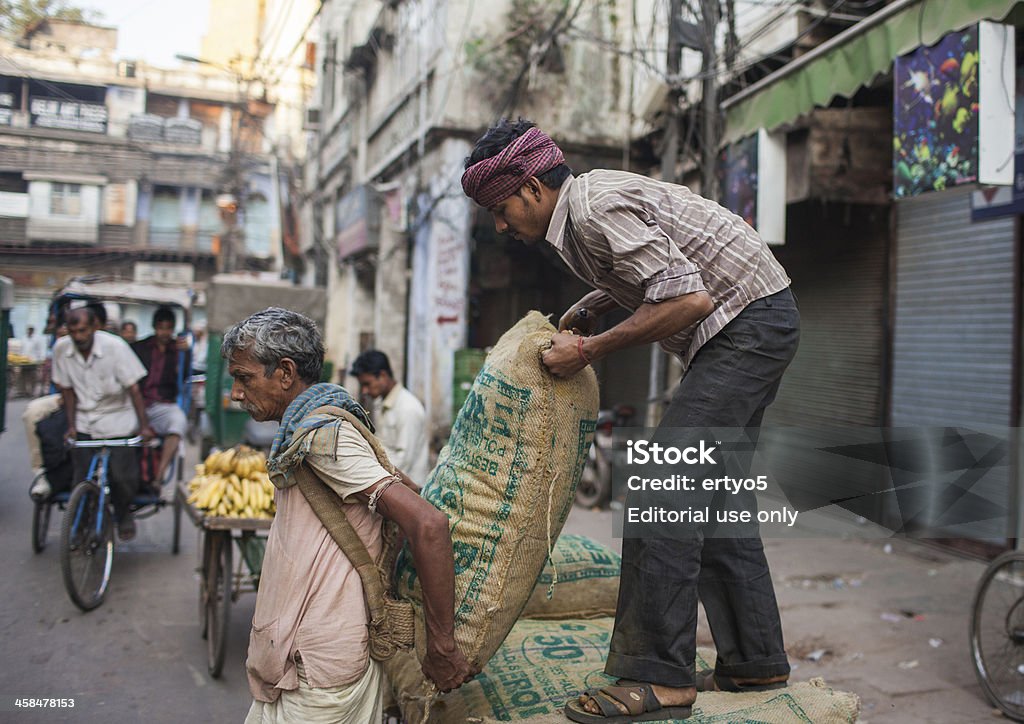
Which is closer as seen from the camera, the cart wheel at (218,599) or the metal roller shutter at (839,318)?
the cart wheel at (218,599)

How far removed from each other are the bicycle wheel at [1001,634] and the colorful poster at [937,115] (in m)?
2.03

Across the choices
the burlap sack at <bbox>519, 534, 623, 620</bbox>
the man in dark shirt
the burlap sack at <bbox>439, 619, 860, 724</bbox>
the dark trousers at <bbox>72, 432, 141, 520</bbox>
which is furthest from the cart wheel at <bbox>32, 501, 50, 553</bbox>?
the burlap sack at <bbox>439, 619, 860, 724</bbox>

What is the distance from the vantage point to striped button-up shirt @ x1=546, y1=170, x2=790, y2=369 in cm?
196

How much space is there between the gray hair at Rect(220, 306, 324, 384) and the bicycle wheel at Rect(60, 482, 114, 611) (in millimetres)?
3391

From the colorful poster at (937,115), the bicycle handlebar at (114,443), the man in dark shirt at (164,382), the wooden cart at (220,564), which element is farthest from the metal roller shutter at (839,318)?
the bicycle handlebar at (114,443)

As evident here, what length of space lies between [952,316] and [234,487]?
536cm

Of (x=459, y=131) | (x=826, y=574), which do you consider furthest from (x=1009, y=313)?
(x=459, y=131)

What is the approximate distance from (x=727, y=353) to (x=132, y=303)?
9.34m

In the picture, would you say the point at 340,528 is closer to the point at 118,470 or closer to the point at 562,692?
the point at 562,692

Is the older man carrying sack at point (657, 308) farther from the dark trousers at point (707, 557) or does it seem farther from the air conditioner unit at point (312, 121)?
the air conditioner unit at point (312, 121)

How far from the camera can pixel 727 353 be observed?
2.13 metres

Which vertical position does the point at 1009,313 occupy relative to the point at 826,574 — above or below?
above

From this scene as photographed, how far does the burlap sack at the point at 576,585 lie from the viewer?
114 inches

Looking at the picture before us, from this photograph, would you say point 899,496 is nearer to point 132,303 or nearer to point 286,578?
point 286,578
